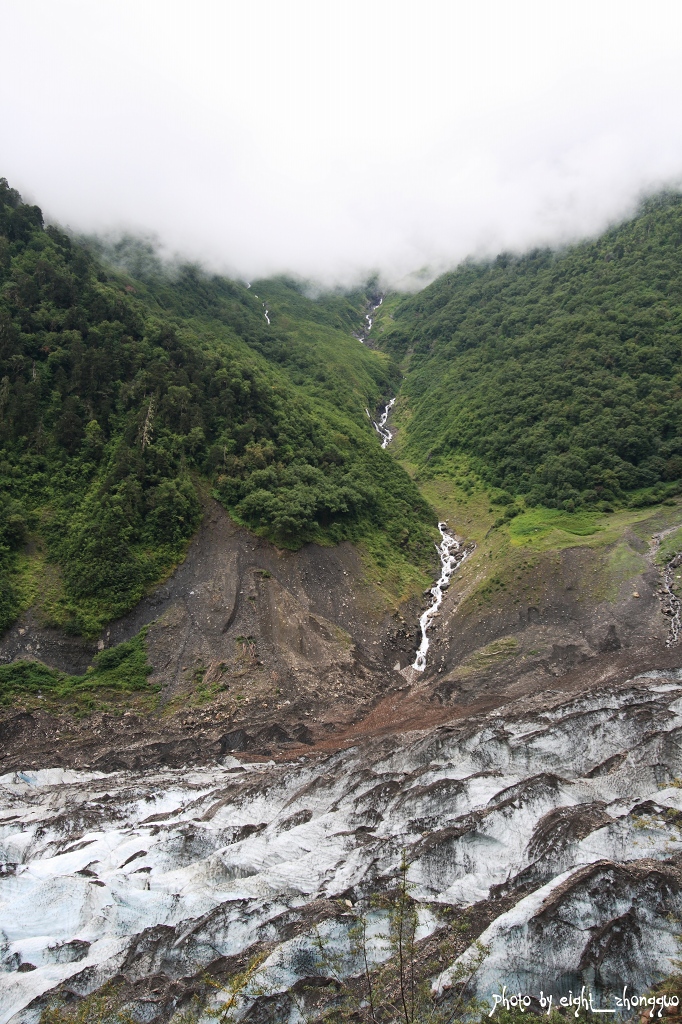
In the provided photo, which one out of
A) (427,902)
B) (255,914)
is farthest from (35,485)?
(427,902)

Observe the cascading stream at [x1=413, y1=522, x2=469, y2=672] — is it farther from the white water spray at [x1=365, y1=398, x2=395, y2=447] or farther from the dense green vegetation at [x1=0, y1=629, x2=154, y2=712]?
the white water spray at [x1=365, y1=398, x2=395, y2=447]

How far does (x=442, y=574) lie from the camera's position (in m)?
59.8

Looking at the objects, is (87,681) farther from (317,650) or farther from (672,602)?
(672,602)

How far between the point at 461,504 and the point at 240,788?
51.6m

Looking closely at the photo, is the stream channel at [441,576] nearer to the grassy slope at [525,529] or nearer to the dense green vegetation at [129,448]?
the grassy slope at [525,529]

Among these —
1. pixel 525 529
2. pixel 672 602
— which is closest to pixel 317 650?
pixel 525 529

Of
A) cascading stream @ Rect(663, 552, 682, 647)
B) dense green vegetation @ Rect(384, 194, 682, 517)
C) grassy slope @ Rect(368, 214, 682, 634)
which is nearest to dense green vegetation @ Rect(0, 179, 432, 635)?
grassy slope @ Rect(368, 214, 682, 634)

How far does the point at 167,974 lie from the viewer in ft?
53.2

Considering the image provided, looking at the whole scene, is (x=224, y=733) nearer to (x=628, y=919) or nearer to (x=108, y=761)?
(x=108, y=761)

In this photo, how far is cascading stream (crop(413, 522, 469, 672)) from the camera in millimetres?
48250

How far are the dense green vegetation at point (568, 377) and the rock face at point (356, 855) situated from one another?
38.4 metres

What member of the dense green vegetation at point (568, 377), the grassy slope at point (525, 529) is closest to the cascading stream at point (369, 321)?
the dense green vegetation at point (568, 377)

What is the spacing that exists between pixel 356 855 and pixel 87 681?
26.3m

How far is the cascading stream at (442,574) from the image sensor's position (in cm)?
4825
